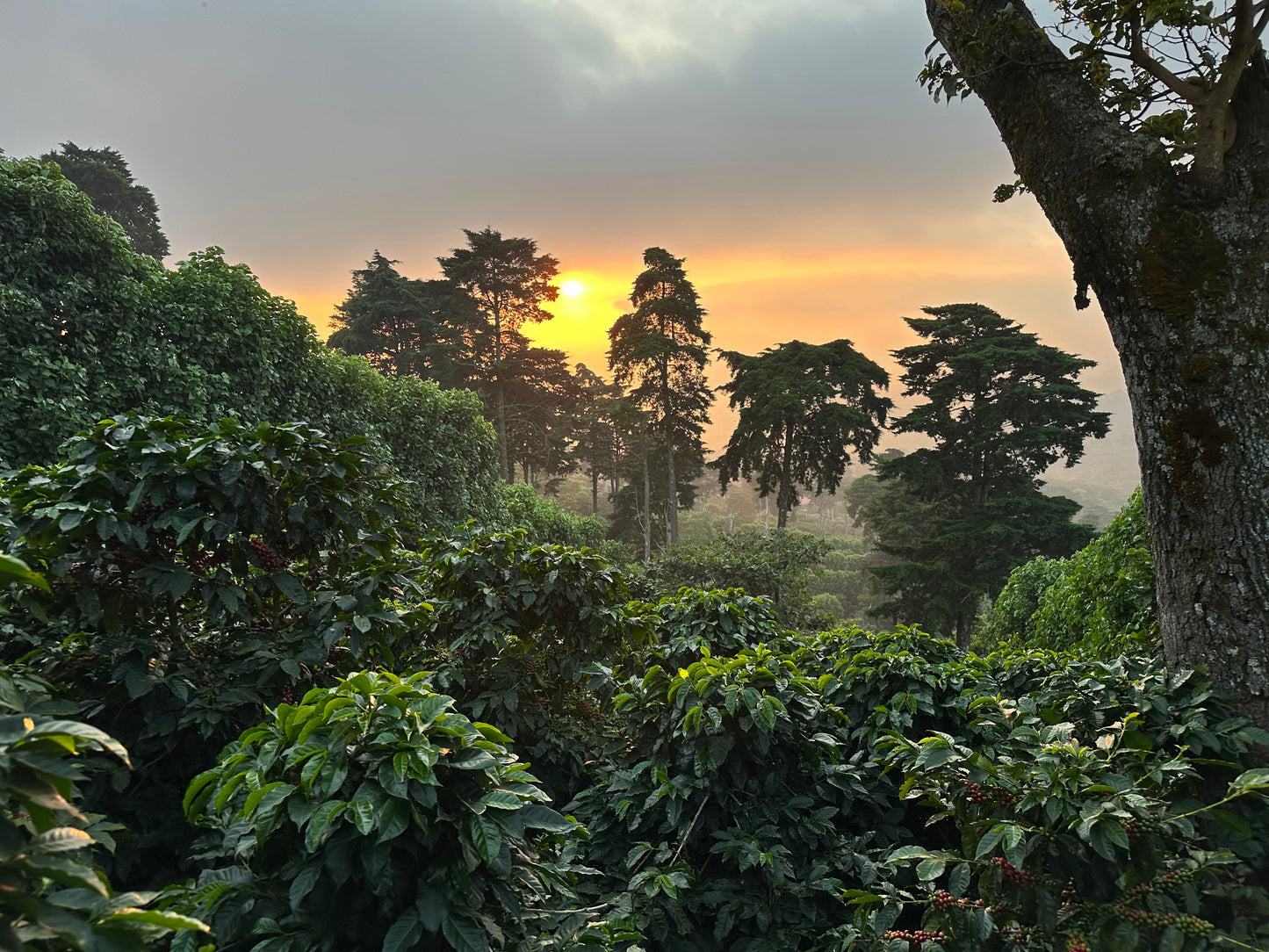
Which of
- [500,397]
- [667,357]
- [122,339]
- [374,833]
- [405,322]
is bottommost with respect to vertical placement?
[374,833]

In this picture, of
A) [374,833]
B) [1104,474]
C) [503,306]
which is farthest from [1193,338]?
[1104,474]

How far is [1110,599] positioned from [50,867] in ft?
19.1

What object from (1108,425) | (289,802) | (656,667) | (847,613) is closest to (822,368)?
(1108,425)

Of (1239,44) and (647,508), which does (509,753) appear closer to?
(1239,44)

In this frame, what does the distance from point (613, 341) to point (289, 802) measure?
92.6ft

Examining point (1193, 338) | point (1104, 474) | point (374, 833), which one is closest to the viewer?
point (374, 833)

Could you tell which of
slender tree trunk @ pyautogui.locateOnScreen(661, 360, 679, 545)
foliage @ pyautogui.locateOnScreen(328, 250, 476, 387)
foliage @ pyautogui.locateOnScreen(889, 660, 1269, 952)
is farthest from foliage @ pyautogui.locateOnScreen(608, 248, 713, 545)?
foliage @ pyautogui.locateOnScreen(889, 660, 1269, 952)

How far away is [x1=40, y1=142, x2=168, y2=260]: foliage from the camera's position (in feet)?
77.4

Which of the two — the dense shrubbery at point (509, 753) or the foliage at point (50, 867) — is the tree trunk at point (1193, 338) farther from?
the foliage at point (50, 867)

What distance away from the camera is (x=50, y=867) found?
878 mm

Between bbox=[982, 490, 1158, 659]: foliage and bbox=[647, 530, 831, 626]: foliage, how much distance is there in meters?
6.28

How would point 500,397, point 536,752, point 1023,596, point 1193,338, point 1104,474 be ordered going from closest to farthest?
point 1193,338 → point 536,752 → point 1023,596 → point 500,397 → point 1104,474

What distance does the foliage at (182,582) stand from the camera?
2295mm

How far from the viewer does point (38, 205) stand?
7211 millimetres
